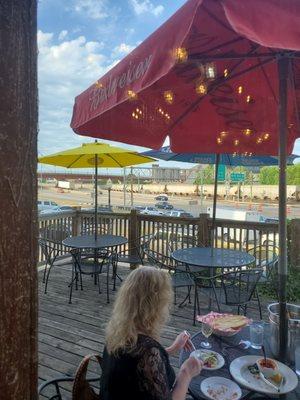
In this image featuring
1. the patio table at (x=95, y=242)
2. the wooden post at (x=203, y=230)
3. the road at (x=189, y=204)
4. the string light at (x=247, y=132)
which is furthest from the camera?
Answer: the road at (x=189, y=204)

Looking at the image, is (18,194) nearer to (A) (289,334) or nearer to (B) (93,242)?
(A) (289,334)

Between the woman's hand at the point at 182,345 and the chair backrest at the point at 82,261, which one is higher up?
the woman's hand at the point at 182,345

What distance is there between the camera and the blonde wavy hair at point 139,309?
1551mm

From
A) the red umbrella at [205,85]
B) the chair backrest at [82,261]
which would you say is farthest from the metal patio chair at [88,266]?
the red umbrella at [205,85]

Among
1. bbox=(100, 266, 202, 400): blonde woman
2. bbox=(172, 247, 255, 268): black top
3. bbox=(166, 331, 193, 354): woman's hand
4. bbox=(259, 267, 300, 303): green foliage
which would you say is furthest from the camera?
bbox=(259, 267, 300, 303): green foliage

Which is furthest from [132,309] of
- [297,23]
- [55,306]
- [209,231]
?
[209,231]

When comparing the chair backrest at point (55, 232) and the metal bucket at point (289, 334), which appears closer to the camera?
the metal bucket at point (289, 334)

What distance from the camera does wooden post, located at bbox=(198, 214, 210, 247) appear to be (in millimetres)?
6043

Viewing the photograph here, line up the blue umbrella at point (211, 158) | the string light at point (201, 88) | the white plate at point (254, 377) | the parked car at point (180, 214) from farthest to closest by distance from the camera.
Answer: the parked car at point (180, 214)
the blue umbrella at point (211, 158)
the string light at point (201, 88)
the white plate at point (254, 377)

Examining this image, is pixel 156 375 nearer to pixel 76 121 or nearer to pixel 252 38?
pixel 252 38

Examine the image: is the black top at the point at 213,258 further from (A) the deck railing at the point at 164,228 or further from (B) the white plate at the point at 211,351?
(B) the white plate at the point at 211,351

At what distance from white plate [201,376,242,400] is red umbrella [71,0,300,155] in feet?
4.59

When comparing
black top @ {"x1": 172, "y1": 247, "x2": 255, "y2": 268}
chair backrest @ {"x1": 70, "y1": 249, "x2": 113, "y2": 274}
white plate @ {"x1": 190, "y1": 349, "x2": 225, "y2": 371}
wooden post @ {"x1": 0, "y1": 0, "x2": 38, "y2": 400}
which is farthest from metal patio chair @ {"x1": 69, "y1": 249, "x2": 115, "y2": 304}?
wooden post @ {"x1": 0, "y1": 0, "x2": 38, "y2": 400}

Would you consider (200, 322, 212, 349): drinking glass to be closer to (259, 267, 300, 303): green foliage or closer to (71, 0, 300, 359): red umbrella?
(71, 0, 300, 359): red umbrella
